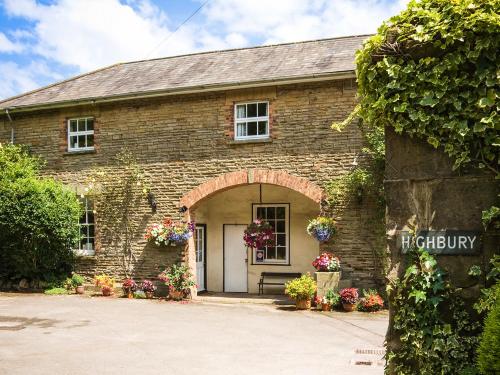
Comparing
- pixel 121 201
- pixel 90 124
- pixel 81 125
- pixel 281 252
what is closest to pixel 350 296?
pixel 281 252

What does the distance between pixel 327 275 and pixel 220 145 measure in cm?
446

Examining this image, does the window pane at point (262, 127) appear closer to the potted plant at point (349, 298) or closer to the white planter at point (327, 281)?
the white planter at point (327, 281)

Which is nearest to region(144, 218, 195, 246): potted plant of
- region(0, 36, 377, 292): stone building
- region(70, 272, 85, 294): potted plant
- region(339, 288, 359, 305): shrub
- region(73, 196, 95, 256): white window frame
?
region(0, 36, 377, 292): stone building

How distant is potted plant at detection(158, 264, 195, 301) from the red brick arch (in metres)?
1.76

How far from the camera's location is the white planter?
12.1 meters

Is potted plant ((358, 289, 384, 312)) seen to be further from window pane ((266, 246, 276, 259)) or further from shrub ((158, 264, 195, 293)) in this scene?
shrub ((158, 264, 195, 293))

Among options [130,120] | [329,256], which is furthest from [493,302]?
[130,120]

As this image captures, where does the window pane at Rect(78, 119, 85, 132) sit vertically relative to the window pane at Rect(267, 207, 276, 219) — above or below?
above

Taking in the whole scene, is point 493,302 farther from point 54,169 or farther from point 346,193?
point 54,169

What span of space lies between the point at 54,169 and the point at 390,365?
46.9 ft

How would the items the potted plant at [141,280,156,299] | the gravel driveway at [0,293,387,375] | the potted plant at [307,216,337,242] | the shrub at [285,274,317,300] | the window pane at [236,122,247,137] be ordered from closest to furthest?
the gravel driveway at [0,293,387,375] < the shrub at [285,274,317,300] < the potted plant at [307,216,337,242] < the window pane at [236,122,247,137] < the potted plant at [141,280,156,299]

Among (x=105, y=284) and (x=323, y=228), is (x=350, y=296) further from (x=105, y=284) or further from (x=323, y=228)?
(x=105, y=284)

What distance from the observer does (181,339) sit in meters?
8.88

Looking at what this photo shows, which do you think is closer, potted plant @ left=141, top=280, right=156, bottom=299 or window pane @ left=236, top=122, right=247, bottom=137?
window pane @ left=236, top=122, right=247, bottom=137
